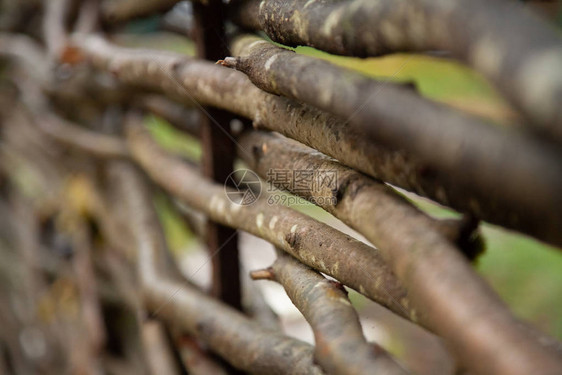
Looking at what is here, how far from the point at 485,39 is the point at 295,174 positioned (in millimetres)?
276

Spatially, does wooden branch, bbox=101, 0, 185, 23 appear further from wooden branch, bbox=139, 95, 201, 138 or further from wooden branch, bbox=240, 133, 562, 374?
wooden branch, bbox=240, 133, 562, 374

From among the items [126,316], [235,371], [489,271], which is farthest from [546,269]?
[235,371]

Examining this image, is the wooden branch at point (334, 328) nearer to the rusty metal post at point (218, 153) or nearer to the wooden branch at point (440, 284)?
the wooden branch at point (440, 284)

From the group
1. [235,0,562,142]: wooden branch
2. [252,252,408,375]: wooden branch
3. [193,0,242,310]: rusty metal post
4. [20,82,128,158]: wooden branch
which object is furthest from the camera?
[20,82,128,158]: wooden branch

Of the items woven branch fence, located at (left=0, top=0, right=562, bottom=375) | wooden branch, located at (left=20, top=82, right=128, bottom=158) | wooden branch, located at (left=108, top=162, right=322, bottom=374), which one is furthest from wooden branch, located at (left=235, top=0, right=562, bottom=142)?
wooden branch, located at (left=20, top=82, right=128, bottom=158)

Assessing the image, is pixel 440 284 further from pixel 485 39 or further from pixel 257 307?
pixel 257 307

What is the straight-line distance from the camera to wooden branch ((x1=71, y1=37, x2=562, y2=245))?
300 mm

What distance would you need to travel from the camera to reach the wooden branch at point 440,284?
27 cm

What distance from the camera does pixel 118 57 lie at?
2.76ft

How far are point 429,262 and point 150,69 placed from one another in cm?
54

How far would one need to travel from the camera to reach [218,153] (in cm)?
72

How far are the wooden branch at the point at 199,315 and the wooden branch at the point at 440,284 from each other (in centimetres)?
16

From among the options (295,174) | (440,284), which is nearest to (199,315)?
(295,174)

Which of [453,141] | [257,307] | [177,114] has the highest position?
[453,141]
